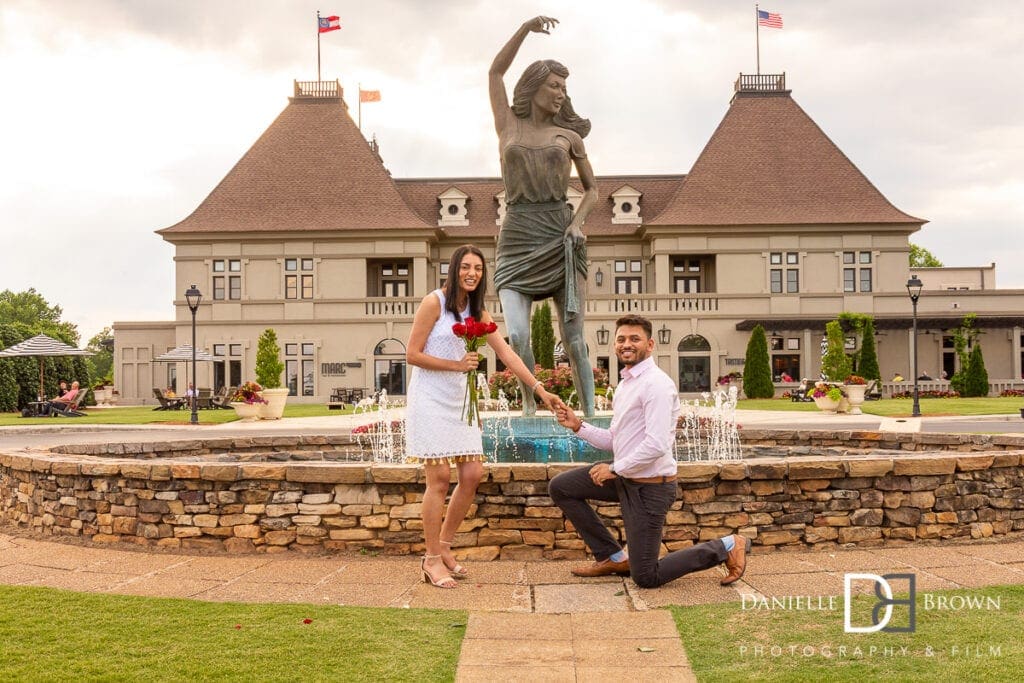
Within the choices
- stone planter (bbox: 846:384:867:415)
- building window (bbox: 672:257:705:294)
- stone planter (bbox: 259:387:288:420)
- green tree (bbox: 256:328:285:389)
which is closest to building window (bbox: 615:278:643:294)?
building window (bbox: 672:257:705:294)

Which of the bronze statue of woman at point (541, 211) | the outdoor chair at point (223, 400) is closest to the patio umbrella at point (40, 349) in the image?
the outdoor chair at point (223, 400)

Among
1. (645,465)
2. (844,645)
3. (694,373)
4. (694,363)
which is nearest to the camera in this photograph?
(844,645)

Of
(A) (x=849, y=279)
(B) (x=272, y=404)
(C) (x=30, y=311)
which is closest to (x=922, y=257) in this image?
(A) (x=849, y=279)

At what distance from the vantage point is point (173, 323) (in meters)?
43.3

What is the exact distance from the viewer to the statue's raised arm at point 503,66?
823 centimetres

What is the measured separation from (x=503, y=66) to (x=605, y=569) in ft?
17.6

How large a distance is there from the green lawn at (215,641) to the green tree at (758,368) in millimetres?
34769

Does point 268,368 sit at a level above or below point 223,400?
above

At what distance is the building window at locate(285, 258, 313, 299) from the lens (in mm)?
42250

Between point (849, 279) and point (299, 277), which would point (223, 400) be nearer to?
point (299, 277)

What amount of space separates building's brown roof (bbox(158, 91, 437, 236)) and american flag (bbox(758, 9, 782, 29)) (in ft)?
65.5

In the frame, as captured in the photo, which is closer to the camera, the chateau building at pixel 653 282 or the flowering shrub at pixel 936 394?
the flowering shrub at pixel 936 394

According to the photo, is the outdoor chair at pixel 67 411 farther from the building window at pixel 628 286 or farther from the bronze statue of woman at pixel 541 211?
the building window at pixel 628 286

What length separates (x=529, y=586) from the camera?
536 cm
